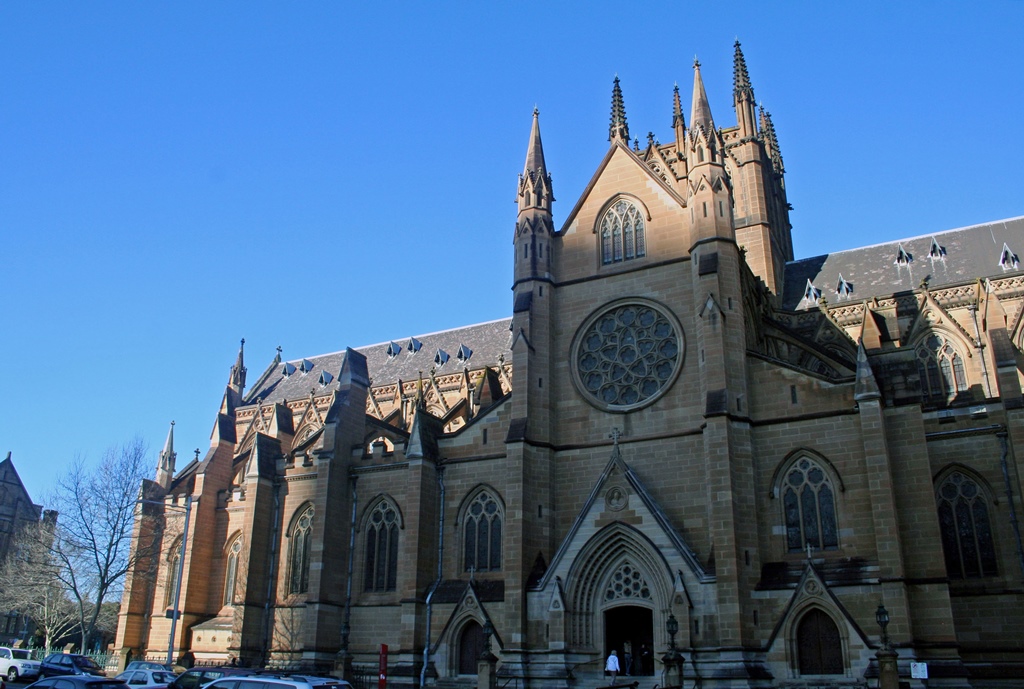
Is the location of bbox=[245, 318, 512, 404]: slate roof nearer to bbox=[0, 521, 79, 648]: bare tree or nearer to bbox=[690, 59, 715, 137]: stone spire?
bbox=[0, 521, 79, 648]: bare tree

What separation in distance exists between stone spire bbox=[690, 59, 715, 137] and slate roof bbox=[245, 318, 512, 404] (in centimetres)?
2174

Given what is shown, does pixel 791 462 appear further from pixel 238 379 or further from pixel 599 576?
pixel 238 379

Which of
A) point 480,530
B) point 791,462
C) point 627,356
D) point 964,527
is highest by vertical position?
point 627,356

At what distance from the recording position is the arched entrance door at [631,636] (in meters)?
28.0

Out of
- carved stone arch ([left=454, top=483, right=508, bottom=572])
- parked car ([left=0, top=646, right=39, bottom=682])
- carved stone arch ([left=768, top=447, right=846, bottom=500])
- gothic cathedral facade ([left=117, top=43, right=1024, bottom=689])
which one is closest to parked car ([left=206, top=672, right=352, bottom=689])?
gothic cathedral facade ([left=117, top=43, right=1024, bottom=689])

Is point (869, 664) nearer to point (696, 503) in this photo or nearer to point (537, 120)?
point (696, 503)

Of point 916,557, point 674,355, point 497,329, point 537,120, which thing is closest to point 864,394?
point 916,557

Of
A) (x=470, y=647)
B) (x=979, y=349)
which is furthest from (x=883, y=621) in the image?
(x=979, y=349)

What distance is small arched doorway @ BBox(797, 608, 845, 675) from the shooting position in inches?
945

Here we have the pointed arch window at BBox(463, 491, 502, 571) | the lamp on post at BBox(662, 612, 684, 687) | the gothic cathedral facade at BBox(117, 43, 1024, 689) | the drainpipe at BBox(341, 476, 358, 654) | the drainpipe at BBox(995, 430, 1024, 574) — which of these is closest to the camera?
the lamp on post at BBox(662, 612, 684, 687)

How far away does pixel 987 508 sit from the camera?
27562 millimetres

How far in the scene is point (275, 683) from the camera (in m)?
17.0

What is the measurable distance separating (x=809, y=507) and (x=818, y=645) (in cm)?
409

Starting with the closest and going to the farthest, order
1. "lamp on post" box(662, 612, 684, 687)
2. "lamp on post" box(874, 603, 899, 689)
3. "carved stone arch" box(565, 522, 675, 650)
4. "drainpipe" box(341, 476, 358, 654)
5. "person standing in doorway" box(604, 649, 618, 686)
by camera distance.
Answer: "lamp on post" box(874, 603, 899, 689)
"lamp on post" box(662, 612, 684, 687)
"person standing in doorway" box(604, 649, 618, 686)
"carved stone arch" box(565, 522, 675, 650)
"drainpipe" box(341, 476, 358, 654)
